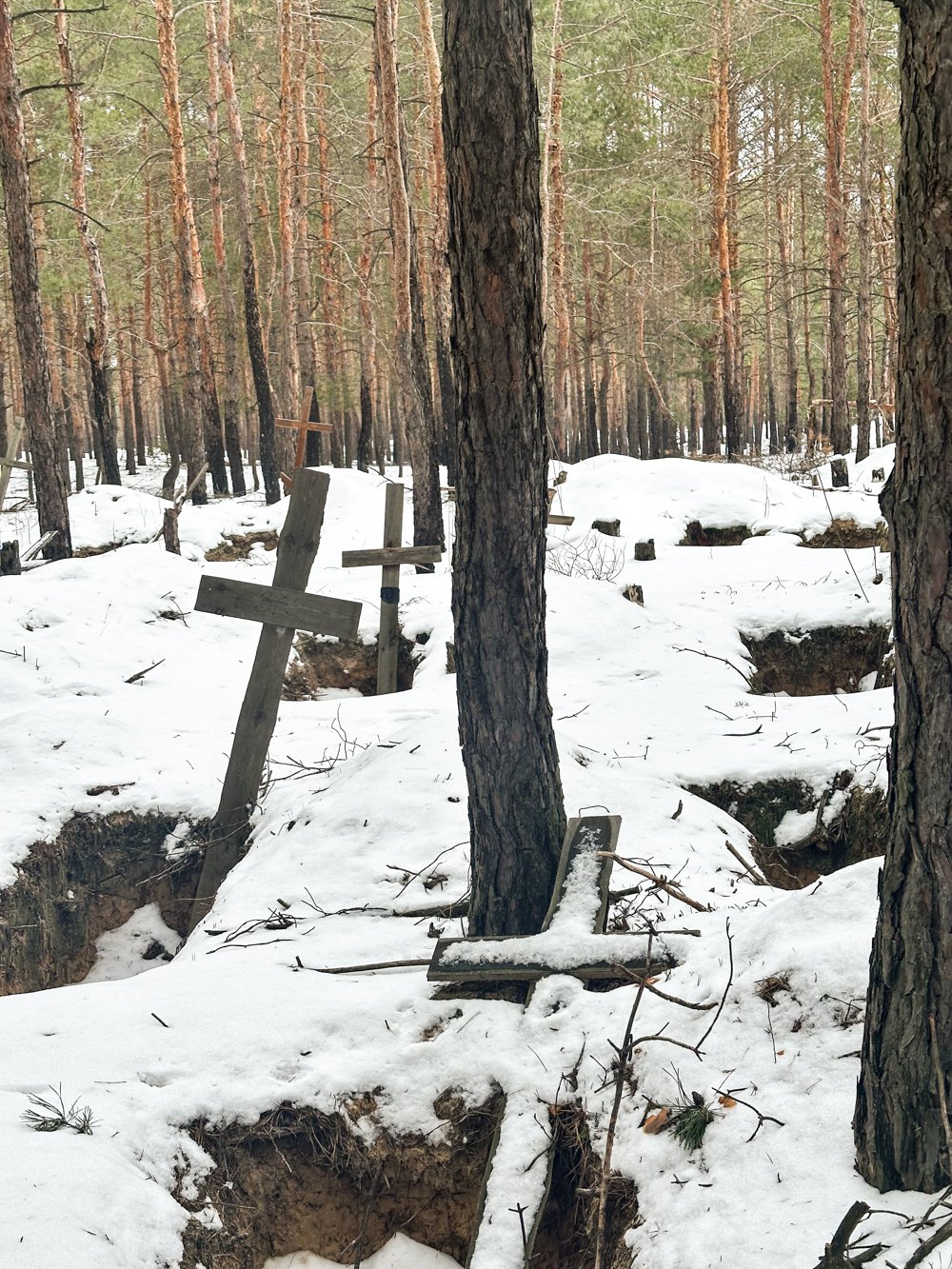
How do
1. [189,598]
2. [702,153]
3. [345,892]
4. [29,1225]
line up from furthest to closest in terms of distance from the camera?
1. [702,153]
2. [189,598]
3. [345,892]
4. [29,1225]

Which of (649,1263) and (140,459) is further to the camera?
(140,459)

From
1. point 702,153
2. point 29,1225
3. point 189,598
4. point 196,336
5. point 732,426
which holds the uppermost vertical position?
point 702,153

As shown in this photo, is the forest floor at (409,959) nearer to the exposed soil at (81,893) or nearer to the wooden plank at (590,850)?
the exposed soil at (81,893)

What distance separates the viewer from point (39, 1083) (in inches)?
115

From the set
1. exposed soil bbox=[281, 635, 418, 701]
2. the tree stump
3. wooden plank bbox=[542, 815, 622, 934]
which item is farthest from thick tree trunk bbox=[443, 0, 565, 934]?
the tree stump

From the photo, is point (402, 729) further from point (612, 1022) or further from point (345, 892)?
point (612, 1022)

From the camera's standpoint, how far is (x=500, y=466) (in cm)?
318

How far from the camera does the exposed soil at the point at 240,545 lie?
41.5 ft

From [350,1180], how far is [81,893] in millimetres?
2692

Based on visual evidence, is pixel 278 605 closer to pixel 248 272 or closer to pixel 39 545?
pixel 39 545

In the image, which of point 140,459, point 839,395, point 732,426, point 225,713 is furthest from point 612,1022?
point 140,459

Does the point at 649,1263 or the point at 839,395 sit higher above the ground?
the point at 839,395

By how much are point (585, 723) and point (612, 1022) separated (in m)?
3.24

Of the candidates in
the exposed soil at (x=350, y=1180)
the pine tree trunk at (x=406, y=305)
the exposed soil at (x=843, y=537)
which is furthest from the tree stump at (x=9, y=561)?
the exposed soil at (x=350, y=1180)
